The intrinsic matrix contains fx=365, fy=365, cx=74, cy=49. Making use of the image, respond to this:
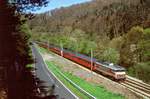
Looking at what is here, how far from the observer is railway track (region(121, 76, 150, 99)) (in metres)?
47.1

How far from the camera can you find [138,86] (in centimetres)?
5159

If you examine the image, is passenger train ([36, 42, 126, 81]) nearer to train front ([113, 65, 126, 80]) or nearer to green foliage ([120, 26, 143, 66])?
train front ([113, 65, 126, 80])

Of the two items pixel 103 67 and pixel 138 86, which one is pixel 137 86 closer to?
pixel 138 86

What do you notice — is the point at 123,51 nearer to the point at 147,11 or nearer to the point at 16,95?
the point at 16,95

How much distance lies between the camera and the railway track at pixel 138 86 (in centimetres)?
4714

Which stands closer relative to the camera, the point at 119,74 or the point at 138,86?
the point at 138,86

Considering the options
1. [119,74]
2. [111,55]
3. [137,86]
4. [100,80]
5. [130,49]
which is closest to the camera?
[137,86]

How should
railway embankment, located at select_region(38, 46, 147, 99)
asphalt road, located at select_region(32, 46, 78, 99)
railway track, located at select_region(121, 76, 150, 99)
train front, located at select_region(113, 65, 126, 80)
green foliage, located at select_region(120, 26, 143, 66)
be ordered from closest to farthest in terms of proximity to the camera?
asphalt road, located at select_region(32, 46, 78, 99)
railway embankment, located at select_region(38, 46, 147, 99)
railway track, located at select_region(121, 76, 150, 99)
train front, located at select_region(113, 65, 126, 80)
green foliage, located at select_region(120, 26, 143, 66)

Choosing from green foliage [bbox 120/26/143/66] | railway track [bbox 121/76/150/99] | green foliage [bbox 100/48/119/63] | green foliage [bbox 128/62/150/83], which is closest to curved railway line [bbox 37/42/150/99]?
railway track [bbox 121/76/150/99]

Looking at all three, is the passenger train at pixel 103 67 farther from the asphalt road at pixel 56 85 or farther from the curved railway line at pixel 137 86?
the asphalt road at pixel 56 85

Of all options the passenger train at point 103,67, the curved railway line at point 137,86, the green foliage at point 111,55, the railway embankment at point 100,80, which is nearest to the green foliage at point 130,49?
the green foliage at point 111,55

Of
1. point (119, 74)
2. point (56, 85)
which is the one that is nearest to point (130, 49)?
point (119, 74)

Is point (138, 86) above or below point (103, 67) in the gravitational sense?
below

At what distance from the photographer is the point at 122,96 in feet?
136
